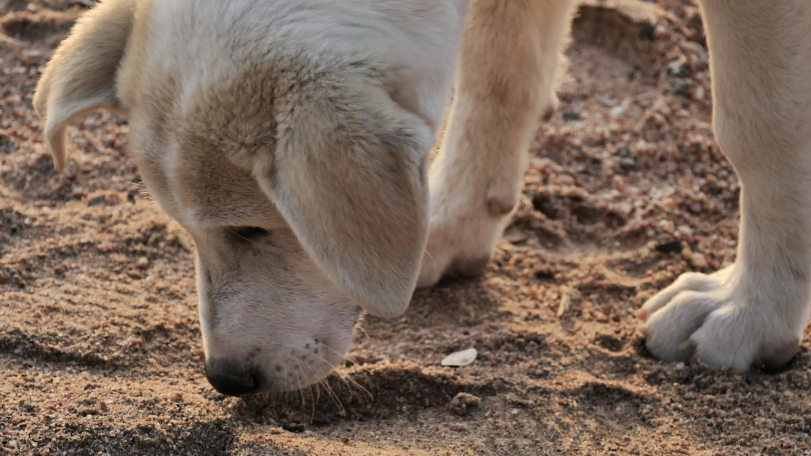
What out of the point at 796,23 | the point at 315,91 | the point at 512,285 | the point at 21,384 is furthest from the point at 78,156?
the point at 796,23

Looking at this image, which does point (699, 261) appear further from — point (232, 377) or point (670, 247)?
point (232, 377)

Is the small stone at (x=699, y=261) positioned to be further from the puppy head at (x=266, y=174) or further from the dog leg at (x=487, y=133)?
the puppy head at (x=266, y=174)

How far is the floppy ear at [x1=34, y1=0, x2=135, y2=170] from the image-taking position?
288cm

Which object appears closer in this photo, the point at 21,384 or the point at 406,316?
the point at 21,384

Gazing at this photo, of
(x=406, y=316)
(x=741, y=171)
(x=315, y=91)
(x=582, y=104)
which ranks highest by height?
(x=315, y=91)

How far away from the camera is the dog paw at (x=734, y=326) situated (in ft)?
10.4

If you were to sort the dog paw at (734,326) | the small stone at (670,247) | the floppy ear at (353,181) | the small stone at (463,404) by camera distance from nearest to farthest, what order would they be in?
the floppy ear at (353,181) < the small stone at (463,404) < the dog paw at (734,326) < the small stone at (670,247)

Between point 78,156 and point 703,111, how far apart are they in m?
2.96

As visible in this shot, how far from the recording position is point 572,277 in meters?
3.80

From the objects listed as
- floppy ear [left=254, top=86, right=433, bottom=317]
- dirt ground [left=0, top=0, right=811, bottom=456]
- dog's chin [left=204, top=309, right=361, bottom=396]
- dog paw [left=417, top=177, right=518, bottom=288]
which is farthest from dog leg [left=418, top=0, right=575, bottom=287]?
floppy ear [left=254, top=86, right=433, bottom=317]

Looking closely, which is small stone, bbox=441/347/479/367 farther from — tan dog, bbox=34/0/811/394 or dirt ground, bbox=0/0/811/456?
tan dog, bbox=34/0/811/394

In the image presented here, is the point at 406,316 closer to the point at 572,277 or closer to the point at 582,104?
the point at 572,277

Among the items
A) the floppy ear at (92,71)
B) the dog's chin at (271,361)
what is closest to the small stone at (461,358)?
the dog's chin at (271,361)

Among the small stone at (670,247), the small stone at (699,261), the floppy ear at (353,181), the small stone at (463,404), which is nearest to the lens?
the floppy ear at (353,181)
